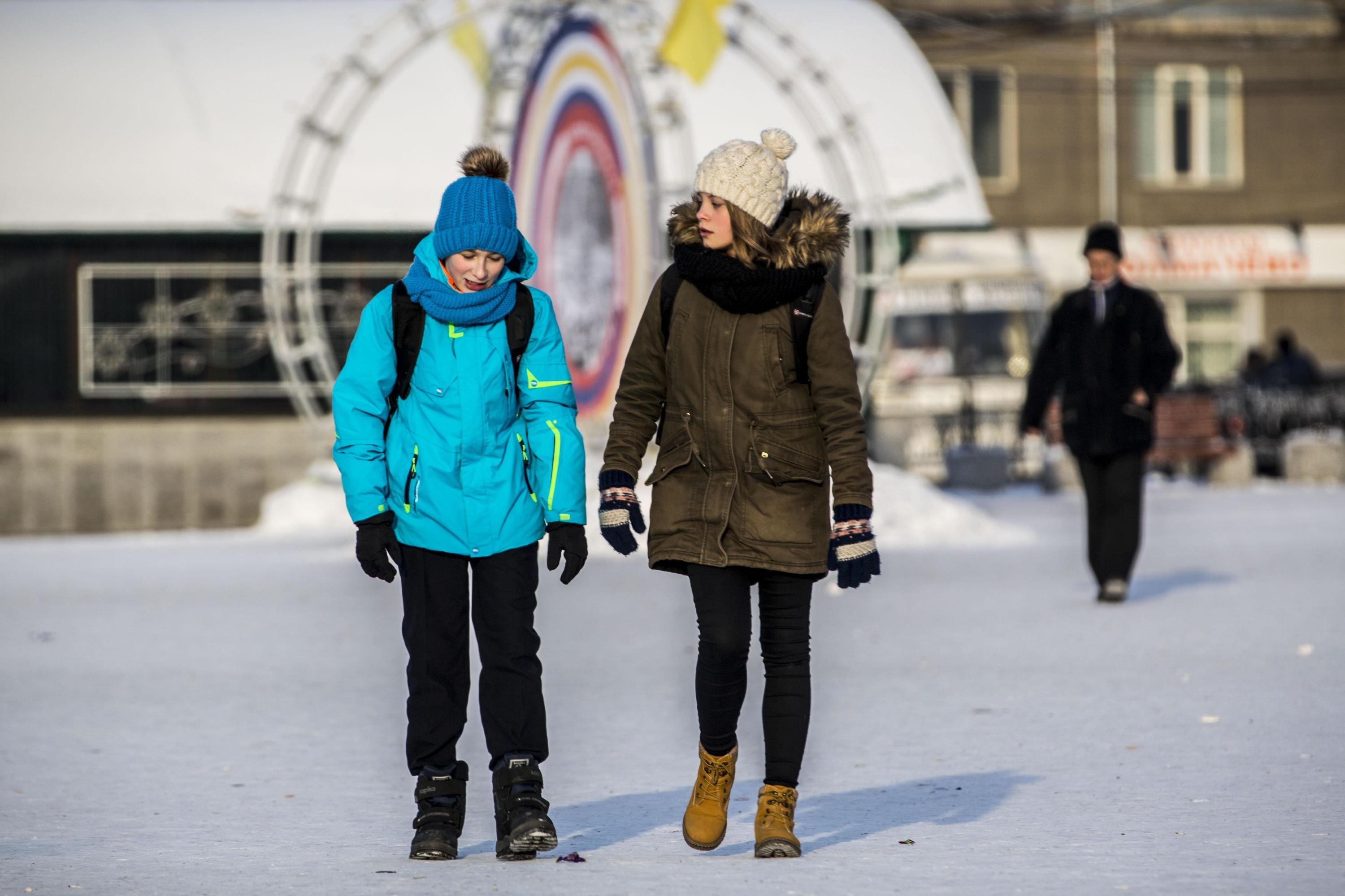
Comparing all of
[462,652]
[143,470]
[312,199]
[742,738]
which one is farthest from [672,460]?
[143,470]

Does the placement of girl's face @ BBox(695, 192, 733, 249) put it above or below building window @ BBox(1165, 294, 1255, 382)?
below

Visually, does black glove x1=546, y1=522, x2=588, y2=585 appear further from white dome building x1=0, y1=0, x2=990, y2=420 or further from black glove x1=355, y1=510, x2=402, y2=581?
white dome building x1=0, y1=0, x2=990, y2=420

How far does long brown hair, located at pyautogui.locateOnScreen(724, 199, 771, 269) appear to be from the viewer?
464 cm

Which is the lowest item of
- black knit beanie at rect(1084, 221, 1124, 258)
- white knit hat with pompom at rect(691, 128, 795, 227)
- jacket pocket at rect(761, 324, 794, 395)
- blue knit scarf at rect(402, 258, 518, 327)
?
jacket pocket at rect(761, 324, 794, 395)

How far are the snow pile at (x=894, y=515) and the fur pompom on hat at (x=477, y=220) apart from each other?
28.6 ft

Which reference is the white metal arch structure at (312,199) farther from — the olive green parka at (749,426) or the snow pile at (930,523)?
the olive green parka at (749,426)

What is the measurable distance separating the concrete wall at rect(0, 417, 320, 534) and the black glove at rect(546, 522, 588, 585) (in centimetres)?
1403

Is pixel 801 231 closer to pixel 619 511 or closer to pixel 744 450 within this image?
pixel 744 450

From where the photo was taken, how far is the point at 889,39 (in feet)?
68.5

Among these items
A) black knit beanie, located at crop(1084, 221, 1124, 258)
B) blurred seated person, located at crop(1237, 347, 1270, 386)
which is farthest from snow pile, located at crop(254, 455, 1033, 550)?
blurred seated person, located at crop(1237, 347, 1270, 386)

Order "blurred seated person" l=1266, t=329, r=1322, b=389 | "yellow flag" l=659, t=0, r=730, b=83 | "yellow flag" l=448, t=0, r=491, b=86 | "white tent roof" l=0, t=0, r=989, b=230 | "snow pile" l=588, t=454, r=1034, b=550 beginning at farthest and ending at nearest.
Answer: "blurred seated person" l=1266, t=329, r=1322, b=389 < "white tent roof" l=0, t=0, r=989, b=230 < "yellow flag" l=448, t=0, r=491, b=86 < "yellow flag" l=659, t=0, r=730, b=83 < "snow pile" l=588, t=454, r=1034, b=550

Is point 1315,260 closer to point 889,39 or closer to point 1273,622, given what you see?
point 889,39

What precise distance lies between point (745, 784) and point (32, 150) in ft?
48.1

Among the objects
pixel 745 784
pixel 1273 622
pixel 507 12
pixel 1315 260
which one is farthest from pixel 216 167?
pixel 1315 260
